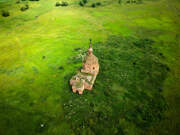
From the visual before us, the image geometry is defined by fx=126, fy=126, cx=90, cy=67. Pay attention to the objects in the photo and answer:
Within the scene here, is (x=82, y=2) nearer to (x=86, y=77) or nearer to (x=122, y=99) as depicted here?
(x=86, y=77)

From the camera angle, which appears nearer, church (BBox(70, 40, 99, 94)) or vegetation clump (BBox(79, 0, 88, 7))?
church (BBox(70, 40, 99, 94))

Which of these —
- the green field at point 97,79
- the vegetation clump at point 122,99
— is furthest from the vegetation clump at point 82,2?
the vegetation clump at point 122,99

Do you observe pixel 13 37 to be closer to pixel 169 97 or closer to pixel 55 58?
pixel 55 58

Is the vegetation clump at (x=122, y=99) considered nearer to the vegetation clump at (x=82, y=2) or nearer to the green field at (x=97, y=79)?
the green field at (x=97, y=79)

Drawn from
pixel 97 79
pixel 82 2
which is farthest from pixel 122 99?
pixel 82 2

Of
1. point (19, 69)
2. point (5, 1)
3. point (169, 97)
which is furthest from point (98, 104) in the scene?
point (5, 1)

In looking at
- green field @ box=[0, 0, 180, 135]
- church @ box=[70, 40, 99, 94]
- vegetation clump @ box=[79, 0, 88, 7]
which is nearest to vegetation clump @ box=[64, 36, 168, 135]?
green field @ box=[0, 0, 180, 135]

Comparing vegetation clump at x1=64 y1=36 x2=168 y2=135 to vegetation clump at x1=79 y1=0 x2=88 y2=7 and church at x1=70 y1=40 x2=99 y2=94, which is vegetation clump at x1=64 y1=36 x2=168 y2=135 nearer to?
church at x1=70 y1=40 x2=99 y2=94

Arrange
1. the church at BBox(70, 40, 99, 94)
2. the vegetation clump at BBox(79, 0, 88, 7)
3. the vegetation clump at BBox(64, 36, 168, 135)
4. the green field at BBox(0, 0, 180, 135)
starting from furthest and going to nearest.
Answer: the vegetation clump at BBox(79, 0, 88, 7), the church at BBox(70, 40, 99, 94), the green field at BBox(0, 0, 180, 135), the vegetation clump at BBox(64, 36, 168, 135)
